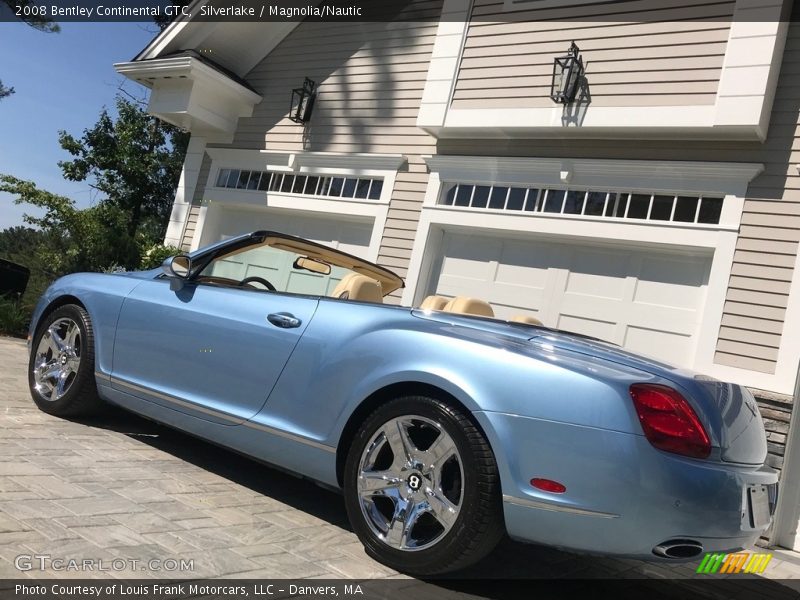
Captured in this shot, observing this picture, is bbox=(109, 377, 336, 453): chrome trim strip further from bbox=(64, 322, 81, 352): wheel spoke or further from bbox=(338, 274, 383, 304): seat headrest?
bbox=(338, 274, 383, 304): seat headrest

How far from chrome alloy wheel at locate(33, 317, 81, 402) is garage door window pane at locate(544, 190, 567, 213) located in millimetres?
4673

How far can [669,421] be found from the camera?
2275mm

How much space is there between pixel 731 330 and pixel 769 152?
1.61 meters

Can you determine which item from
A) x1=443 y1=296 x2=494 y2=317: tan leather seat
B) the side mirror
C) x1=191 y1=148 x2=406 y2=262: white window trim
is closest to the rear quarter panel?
x1=443 y1=296 x2=494 y2=317: tan leather seat

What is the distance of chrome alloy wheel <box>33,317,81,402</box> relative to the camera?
13.8 ft

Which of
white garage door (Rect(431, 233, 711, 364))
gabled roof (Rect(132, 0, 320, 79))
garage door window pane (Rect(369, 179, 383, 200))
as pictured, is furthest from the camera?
gabled roof (Rect(132, 0, 320, 79))

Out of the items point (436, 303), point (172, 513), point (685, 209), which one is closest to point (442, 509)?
point (172, 513)

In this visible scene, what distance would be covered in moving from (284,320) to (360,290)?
0.50m

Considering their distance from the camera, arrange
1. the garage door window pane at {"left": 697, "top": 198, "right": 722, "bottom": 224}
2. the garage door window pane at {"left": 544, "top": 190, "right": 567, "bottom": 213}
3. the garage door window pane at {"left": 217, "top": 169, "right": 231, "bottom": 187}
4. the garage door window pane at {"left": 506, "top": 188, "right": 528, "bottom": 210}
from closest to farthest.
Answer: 1. the garage door window pane at {"left": 697, "top": 198, "right": 722, "bottom": 224}
2. the garage door window pane at {"left": 544, "top": 190, "right": 567, "bottom": 213}
3. the garage door window pane at {"left": 506, "top": 188, "right": 528, "bottom": 210}
4. the garage door window pane at {"left": 217, "top": 169, "right": 231, "bottom": 187}

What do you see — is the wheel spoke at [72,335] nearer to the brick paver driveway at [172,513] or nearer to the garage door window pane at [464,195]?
the brick paver driveway at [172,513]

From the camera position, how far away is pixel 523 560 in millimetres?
3172

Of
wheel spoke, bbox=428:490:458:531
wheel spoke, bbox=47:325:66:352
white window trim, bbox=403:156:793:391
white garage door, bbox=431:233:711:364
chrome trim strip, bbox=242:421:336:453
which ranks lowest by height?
wheel spoke, bbox=428:490:458:531

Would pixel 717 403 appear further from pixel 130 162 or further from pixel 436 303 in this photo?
pixel 130 162

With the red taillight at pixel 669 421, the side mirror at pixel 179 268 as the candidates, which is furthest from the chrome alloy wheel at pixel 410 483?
the side mirror at pixel 179 268
